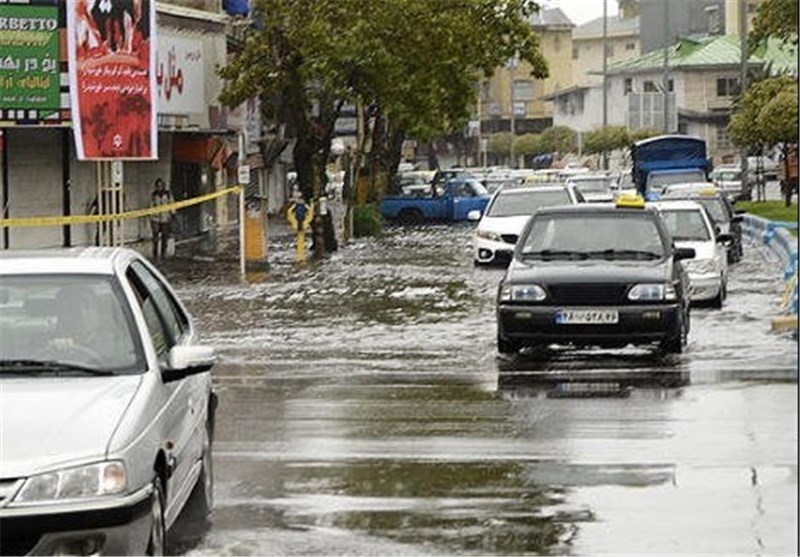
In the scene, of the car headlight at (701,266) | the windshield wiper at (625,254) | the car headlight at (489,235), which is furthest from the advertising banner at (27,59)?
the windshield wiper at (625,254)

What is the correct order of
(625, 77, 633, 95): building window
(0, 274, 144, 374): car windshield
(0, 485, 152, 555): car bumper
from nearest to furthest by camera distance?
(0, 485, 152, 555): car bumper
(0, 274, 144, 374): car windshield
(625, 77, 633, 95): building window

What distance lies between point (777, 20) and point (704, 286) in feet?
89.2

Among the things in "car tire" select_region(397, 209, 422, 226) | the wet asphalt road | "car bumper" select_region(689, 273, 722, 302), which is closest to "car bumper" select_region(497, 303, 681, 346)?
the wet asphalt road

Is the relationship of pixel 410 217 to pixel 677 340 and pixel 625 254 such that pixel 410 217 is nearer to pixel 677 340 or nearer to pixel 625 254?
pixel 625 254

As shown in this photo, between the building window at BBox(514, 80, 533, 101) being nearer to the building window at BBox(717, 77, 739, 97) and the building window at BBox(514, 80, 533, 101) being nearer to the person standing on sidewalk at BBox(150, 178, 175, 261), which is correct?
the building window at BBox(717, 77, 739, 97)

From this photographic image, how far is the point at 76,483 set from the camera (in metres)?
8.21

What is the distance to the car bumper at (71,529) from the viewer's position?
810cm

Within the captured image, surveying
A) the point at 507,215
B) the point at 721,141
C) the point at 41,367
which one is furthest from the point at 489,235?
the point at 721,141

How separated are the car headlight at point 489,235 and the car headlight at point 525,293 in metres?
17.4

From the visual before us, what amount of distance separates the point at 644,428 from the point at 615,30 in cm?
16760

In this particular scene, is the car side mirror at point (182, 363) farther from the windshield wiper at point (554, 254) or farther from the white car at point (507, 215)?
the white car at point (507, 215)

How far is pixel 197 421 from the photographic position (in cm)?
1058

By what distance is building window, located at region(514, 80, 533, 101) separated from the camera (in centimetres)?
16188

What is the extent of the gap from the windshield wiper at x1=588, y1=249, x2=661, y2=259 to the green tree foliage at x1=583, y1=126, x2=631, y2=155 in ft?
274
